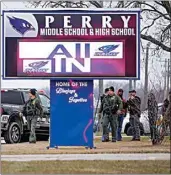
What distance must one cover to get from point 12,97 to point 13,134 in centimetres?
126

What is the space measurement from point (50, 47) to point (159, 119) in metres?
4.06

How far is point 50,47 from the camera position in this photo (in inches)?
578

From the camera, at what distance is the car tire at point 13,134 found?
62.3ft

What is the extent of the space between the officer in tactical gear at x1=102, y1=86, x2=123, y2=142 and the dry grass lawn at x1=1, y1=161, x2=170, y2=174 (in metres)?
4.84

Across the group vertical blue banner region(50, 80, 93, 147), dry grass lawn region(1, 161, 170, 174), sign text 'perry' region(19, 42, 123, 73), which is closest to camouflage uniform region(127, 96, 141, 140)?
vertical blue banner region(50, 80, 93, 147)

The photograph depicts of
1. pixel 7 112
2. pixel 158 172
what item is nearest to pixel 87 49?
pixel 158 172

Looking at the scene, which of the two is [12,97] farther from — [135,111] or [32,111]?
[135,111]

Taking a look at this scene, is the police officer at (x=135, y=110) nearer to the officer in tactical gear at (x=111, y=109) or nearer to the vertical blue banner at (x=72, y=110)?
the officer in tactical gear at (x=111, y=109)

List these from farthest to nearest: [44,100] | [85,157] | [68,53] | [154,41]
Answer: [154,41]
[44,100]
[68,53]
[85,157]

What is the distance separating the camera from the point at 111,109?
17.9m

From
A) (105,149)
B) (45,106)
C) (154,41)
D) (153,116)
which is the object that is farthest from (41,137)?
(154,41)

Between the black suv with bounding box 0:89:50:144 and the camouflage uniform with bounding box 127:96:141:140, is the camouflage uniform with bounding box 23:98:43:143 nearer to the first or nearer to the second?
the black suv with bounding box 0:89:50:144

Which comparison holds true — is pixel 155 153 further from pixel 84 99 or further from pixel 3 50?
pixel 3 50

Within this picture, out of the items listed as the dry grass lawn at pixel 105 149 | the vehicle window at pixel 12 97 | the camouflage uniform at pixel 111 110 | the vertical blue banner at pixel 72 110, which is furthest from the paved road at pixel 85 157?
the vehicle window at pixel 12 97
